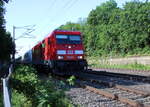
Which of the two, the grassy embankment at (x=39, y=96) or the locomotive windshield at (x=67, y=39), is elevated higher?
the locomotive windshield at (x=67, y=39)

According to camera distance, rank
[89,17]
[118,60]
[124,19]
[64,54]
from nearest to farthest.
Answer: [64,54], [118,60], [124,19], [89,17]

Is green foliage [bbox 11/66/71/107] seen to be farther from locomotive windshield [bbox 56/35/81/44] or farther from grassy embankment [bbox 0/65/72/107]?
locomotive windshield [bbox 56/35/81/44]

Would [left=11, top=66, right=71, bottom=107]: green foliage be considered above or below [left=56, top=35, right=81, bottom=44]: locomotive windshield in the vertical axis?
below

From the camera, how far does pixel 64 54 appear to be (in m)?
17.6

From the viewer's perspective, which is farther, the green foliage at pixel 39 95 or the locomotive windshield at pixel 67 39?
the locomotive windshield at pixel 67 39

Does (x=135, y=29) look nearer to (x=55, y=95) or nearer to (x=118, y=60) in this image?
(x=118, y=60)

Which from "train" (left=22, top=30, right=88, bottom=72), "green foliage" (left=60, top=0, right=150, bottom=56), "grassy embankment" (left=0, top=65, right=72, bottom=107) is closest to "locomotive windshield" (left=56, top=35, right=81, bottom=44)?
"train" (left=22, top=30, right=88, bottom=72)

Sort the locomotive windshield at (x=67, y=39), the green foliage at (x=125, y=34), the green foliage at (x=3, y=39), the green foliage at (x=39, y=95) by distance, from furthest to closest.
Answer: the green foliage at (x=125, y=34) → the green foliage at (x=3, y=39) → the locomotive windshield at (x=67, y=39) → the green foliage at (x=39, y=95)

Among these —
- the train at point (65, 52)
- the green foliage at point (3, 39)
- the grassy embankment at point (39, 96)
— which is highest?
the green foliage at point (3, 39)

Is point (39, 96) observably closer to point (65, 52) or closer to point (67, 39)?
point (65, 52)

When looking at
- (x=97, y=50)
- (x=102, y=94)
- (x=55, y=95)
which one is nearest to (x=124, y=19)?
(x=97, y=50)

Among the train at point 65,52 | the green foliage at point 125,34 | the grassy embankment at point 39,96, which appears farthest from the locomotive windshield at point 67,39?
the green foliage at point 125,34

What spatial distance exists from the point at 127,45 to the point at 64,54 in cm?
2910

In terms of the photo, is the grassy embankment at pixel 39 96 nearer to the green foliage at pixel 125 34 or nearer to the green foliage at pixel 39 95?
the green foliage at pixel 39 95
